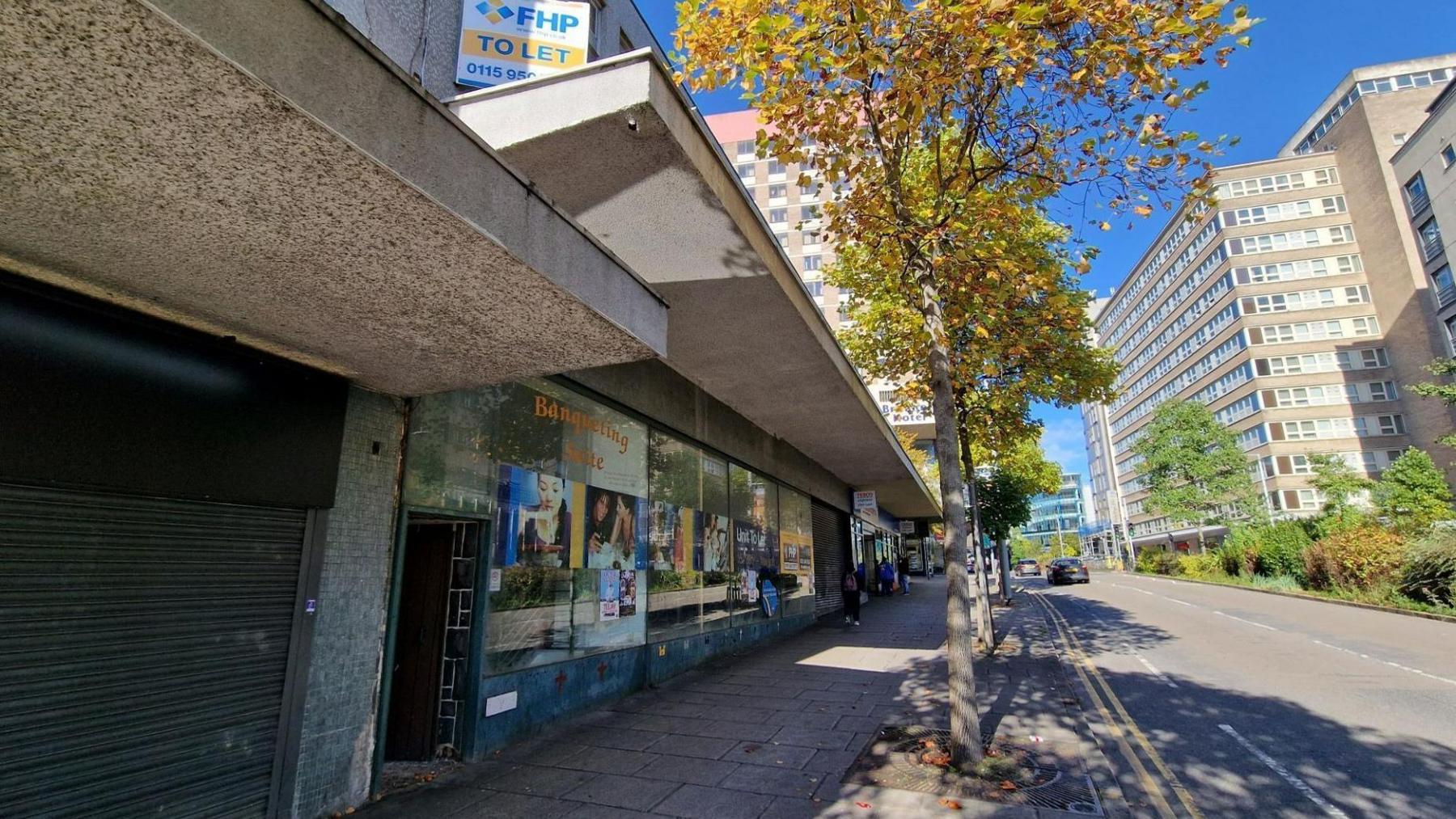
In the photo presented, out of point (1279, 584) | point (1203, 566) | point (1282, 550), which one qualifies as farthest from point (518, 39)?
point (1203, 566)

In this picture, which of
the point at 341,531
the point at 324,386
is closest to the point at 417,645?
the point at 341,531

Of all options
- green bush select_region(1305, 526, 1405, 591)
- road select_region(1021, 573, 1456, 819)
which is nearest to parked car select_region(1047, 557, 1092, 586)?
green bush select_region(1305, 526, 1405, 591)

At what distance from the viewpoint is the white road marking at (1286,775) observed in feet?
15.9

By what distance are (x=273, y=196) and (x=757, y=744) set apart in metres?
6.12

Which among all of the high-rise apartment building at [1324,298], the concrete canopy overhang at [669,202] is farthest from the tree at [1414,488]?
the concrete canopy overhang at [669,202]

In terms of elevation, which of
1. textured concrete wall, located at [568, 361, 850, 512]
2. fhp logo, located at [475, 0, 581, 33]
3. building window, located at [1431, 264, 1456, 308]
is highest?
building window, located at [1431, 264, 1456, 308]

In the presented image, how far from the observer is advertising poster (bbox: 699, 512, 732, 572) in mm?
11117

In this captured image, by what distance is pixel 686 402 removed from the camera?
10.4 meters

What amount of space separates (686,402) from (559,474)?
3.36m

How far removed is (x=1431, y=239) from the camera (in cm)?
3562

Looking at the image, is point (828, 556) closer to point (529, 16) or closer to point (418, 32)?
point (529, 16)

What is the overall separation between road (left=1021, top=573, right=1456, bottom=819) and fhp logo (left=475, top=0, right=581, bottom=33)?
982 cm

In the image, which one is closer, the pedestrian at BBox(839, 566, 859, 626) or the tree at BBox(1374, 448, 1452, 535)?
the pedestrian at BBox(839, 566, 859, 626)

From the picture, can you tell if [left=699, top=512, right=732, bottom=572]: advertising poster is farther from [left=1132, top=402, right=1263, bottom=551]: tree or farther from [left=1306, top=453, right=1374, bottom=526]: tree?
[left=1132, top=402, right=1263, bottom=551]: tree
